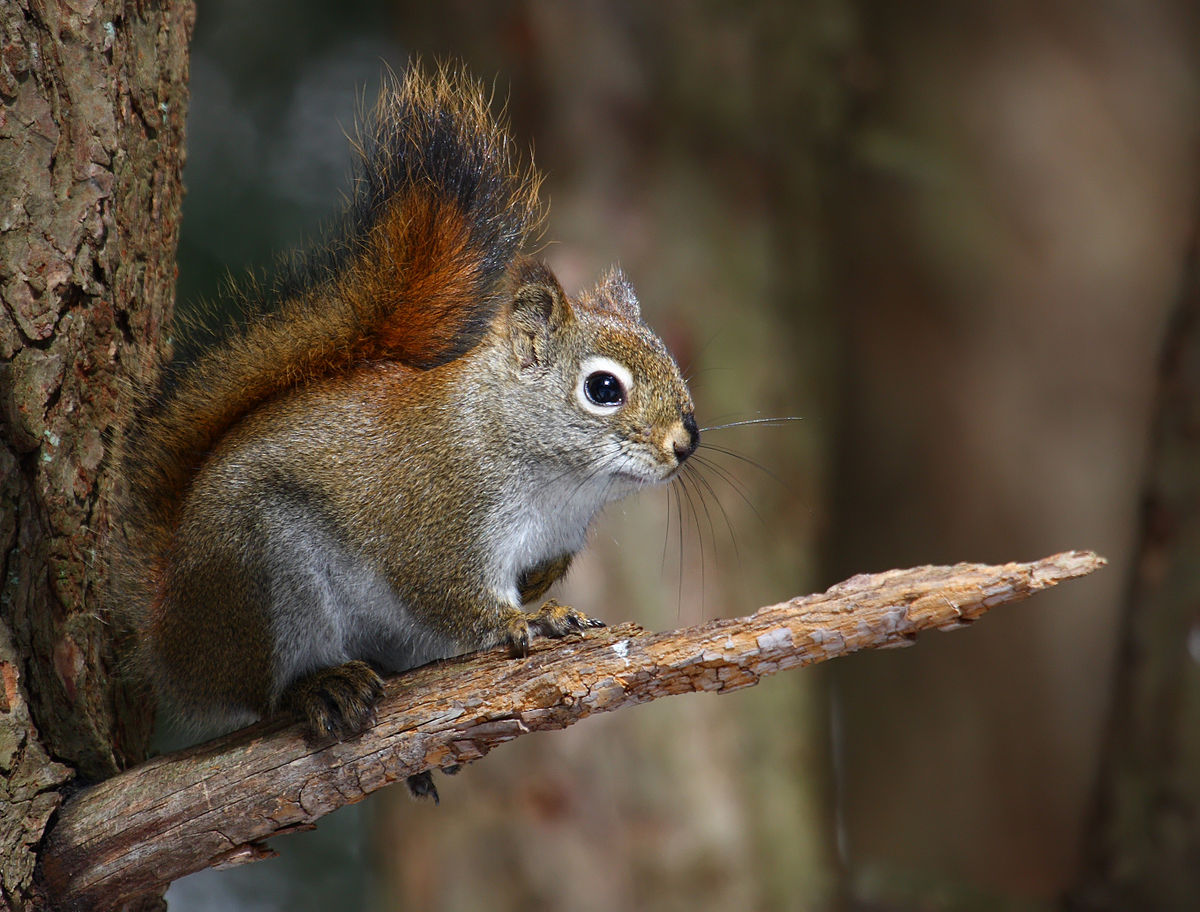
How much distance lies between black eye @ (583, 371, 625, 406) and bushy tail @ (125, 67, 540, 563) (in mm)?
201

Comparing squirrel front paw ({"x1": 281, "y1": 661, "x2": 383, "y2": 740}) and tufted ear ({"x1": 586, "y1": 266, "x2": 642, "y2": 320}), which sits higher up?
tufted ear ({"x1": 586, "y1": 266, "x2": 642, "y2": 320})

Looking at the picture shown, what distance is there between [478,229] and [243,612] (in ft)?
1.92

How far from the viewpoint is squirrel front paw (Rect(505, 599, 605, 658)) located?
1274mm

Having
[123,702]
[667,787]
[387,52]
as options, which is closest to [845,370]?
[667,787]

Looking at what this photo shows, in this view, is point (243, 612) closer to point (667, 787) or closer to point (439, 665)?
point (439, 665)

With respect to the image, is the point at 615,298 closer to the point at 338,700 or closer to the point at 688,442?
the point at 688,442

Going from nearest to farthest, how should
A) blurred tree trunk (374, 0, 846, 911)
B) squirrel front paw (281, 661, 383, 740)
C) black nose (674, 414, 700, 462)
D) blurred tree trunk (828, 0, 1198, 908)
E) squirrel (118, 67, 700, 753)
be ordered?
squirrel front paw (281, 661, 383, 740)
squirrel (118, 67, 700, 753)
black nose (674, 414, 700, 462)
blurred tree trunk (374, 0, 846, 911)
blurred tree trunk (828, 0, 1198, 908)

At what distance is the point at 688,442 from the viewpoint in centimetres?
141

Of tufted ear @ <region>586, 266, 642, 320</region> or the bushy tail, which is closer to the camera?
Result: the bushy tail

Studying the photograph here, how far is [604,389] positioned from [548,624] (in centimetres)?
34

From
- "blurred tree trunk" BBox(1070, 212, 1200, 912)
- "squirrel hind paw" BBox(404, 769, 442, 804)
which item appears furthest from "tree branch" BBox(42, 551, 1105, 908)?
"blurred tree trunk" BBox(1070, 212, 1200, 912)

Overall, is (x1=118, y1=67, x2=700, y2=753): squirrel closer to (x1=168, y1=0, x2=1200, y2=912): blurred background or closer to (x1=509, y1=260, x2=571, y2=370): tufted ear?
(x1=509, y1=260, x2=571, y2=370): tufted ear

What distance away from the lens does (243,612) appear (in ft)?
4.23

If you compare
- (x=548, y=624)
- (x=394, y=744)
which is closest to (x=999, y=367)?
(x=548, y=624)
